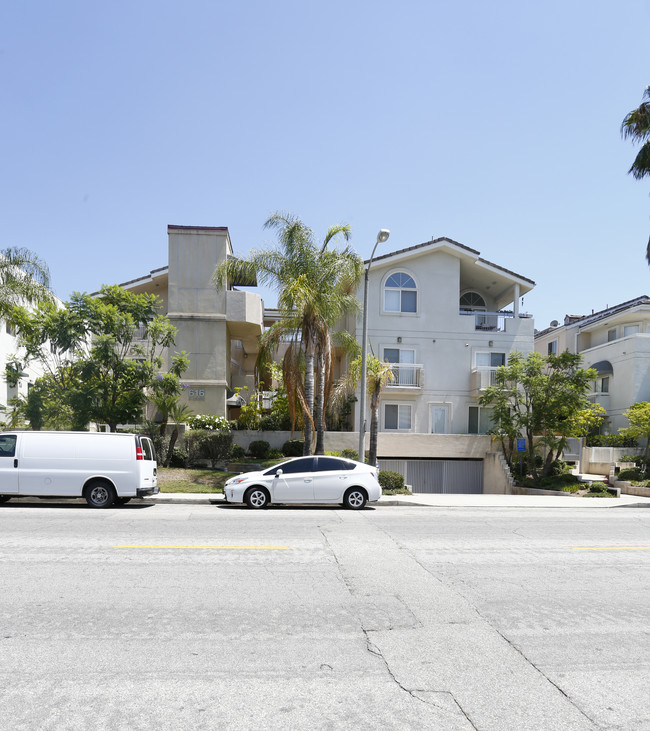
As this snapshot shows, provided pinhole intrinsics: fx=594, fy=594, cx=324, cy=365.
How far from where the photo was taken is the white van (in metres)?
14.2

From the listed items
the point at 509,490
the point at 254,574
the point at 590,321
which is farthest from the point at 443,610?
the point at 590,321

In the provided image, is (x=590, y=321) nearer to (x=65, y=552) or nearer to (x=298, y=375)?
(x=298, y=375)

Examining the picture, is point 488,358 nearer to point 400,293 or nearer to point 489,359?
Result: point 489,359

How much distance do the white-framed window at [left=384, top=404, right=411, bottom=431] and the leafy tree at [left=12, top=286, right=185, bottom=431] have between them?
12.0 metres

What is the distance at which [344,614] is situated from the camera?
6043 millimetres

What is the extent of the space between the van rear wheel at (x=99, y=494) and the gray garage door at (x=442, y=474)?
52.4ft

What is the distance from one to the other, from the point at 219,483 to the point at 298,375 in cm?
489

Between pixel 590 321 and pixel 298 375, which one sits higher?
pixel 590 321

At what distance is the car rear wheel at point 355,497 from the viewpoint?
610 inches

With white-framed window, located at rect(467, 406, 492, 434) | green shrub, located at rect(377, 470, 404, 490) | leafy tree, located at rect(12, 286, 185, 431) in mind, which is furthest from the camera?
white-framed window, located at rect(467, 406, 492, 434)

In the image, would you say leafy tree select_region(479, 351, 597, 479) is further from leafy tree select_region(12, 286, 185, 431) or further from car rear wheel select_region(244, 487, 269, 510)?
leafy tree select_region(12, 286, 185, 431)

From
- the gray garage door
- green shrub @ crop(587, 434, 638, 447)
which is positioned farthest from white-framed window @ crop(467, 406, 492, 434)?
green shrub @ crop(587, 434, 638, 447)

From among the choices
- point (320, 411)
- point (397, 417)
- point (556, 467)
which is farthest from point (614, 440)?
point (320, 411)

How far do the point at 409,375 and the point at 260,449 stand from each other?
8.69m
